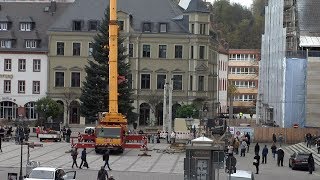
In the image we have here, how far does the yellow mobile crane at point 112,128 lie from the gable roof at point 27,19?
33177mm

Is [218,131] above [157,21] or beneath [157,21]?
beneath

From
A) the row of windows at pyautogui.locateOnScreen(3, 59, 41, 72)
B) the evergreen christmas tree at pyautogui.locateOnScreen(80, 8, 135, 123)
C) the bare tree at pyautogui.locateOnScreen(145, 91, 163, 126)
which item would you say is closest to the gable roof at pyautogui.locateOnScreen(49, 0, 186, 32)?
the row of windows at pyautogui.locateOnScreen(3, 59, 41, 72)

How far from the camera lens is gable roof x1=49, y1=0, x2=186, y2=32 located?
286 ft

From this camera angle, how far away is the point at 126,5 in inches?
3543

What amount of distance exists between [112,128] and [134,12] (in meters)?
36.8

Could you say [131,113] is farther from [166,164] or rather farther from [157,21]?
[166,164]

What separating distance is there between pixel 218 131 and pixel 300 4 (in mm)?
15213

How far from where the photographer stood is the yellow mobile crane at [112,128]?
5347 centimetres

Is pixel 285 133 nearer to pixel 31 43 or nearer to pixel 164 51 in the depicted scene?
pixel 164 51

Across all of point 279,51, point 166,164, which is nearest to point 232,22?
point 279,51

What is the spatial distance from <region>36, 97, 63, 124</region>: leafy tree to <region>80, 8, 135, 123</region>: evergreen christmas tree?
9.72 feet

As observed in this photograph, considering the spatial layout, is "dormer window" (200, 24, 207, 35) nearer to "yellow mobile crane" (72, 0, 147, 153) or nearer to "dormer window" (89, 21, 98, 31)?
"dormer window" (89, 21, 98, 31)

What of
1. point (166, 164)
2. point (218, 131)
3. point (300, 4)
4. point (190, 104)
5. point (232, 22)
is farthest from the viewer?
point (232, 22)

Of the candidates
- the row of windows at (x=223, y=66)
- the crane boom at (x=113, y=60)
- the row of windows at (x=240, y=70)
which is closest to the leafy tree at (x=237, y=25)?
the row of windows at (x=240, y=70)
